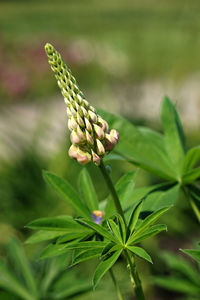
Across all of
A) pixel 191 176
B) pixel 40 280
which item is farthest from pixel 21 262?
pixel 191 176

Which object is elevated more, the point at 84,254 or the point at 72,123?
the point at 72,123

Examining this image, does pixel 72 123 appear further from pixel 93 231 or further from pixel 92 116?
pixel 93 231

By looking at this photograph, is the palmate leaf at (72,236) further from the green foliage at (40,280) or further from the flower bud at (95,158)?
the green foliage at (40,280)

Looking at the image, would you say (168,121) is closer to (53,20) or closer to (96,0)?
(53,20)

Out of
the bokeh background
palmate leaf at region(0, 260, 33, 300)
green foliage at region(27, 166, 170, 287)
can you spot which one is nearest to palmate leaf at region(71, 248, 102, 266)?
green foliage at region(27, 166, 170, 287)

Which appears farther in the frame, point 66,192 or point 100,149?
point 66,192

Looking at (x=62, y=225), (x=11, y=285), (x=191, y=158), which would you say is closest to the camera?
(x=62, y=225)

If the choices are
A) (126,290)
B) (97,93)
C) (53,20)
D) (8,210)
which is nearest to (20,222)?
(8,210)
